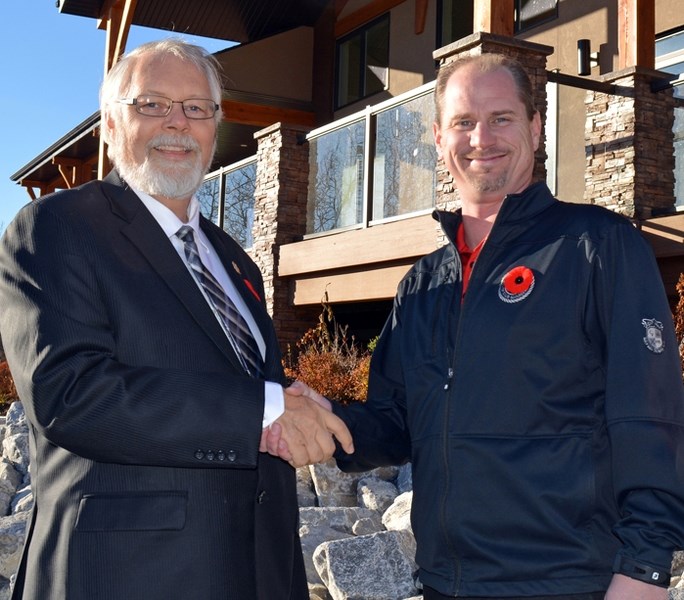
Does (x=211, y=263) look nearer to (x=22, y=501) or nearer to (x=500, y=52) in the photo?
(x=22, y=501)

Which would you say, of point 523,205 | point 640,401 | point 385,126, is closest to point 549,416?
point 640,401

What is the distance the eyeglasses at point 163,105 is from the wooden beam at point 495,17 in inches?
297

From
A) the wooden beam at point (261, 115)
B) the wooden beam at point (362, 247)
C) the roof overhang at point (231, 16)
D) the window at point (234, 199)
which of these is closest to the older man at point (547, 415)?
the wooden beam at point (362, 247)

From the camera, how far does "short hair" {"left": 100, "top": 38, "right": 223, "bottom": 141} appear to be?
3375 millimetres

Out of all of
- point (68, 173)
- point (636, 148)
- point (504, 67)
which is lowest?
point (504, 67)

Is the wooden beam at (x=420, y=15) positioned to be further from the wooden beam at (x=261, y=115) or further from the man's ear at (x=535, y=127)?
the man's ear at (x=535, y=127)

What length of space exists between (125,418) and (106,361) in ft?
0.59

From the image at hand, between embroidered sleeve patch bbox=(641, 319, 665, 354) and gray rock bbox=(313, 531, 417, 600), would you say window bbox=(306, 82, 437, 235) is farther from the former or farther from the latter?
embroidered sleeve patch bbox=(641, 319, 665, 354)

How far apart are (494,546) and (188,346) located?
1128 millimetres

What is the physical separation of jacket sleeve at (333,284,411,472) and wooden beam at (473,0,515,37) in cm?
759

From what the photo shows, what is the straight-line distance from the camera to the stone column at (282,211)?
1498cm

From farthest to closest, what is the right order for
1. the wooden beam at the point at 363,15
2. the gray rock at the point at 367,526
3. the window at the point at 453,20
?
the wooden beam at the point at 363,15
the window at the point at 453,20
the gray rock at the point at 367,526

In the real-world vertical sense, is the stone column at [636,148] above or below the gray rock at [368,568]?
above

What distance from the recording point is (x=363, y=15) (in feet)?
62.3
